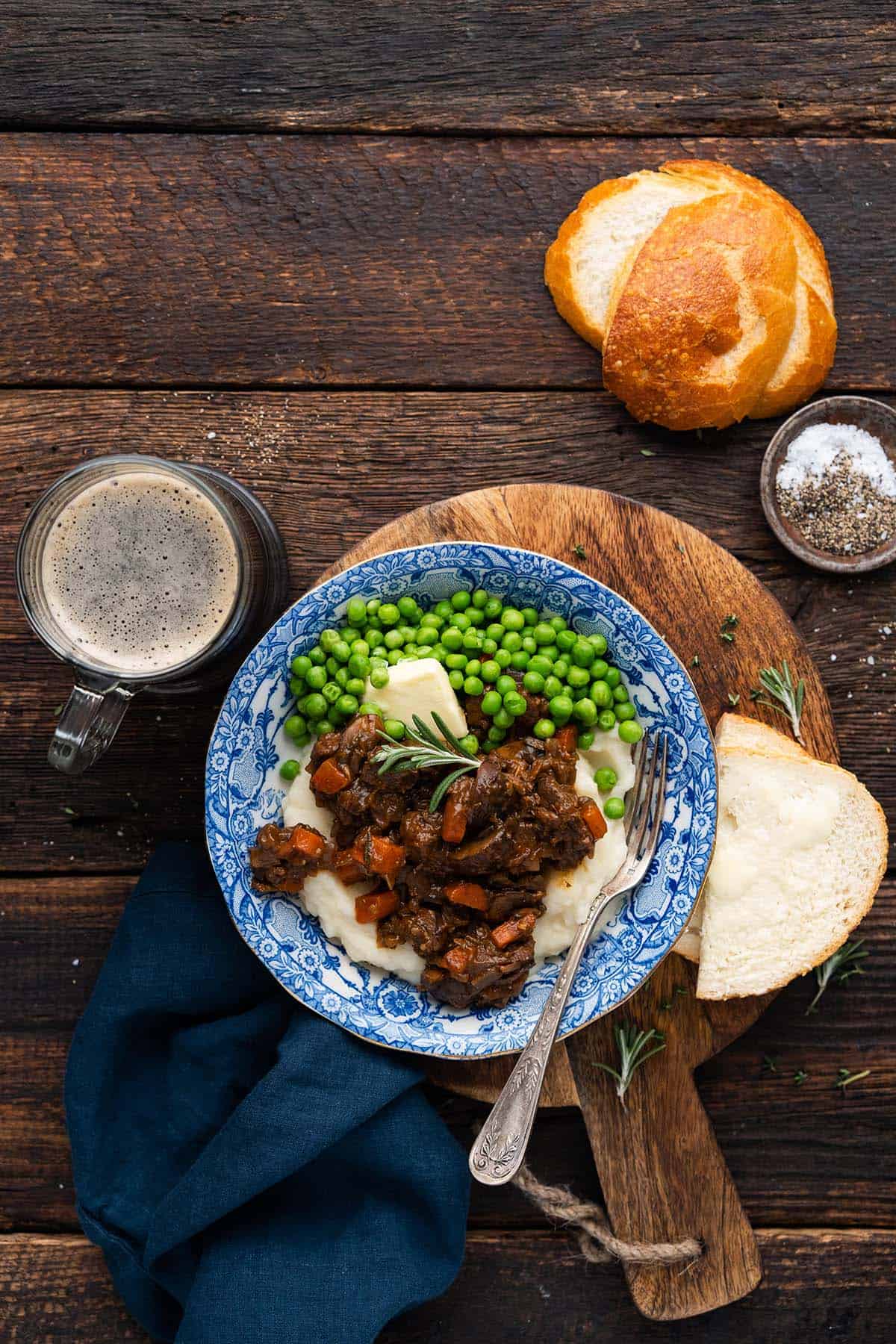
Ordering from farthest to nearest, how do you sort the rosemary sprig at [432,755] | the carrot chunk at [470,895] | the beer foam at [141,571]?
the beer foam at [141,571] → the carrot chunk at [470,895] → the rosemary sprig at [432,755]

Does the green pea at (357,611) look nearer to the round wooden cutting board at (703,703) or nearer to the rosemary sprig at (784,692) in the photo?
the round wooden cutting board at (703,703)

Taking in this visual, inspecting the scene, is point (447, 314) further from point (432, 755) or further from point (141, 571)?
point (432, 755)

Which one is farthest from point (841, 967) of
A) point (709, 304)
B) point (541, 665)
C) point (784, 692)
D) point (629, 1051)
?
point (709, 304)

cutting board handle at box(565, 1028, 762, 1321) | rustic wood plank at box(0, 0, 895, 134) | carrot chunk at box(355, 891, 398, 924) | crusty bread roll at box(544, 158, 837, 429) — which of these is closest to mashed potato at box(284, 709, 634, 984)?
carrot chunk at box(355, 891, 398, 924)

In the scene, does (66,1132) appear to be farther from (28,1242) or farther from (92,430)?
(92,430)

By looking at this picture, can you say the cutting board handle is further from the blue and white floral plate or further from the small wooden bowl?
the small wooden bowl

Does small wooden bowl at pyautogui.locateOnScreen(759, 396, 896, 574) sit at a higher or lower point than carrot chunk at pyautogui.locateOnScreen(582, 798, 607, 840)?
higher

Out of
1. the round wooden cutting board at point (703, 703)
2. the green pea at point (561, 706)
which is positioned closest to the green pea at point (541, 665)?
the green pea at point (561, 706)
